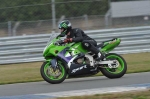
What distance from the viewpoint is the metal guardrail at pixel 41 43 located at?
51.3 ft

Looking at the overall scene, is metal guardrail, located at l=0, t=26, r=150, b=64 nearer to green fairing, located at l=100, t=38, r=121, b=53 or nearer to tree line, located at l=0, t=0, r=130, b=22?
tree line, located at l=0, t=0, r=130, b=22

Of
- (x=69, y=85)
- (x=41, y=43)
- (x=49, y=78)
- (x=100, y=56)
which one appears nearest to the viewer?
(x=69, y=85)

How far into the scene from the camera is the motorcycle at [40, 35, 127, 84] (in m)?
9.86

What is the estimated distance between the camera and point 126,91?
782 cm

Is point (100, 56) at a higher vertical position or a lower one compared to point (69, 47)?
lower

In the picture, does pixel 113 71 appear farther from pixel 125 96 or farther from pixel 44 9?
pixel 44 9

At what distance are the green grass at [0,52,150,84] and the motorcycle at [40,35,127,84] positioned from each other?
1.46m

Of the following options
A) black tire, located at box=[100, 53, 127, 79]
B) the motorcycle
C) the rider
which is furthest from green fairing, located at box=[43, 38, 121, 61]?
black tire, located at box=[100, 53, 127, 79]

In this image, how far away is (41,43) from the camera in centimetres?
1577

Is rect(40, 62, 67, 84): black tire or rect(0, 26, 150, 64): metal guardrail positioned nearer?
rect(40, 62, 67, 84): black tire

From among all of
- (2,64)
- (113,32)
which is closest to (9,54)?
(2,64)

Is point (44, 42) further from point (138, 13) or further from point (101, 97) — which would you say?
point (101, 97)

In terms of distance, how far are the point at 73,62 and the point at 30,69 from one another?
4222mm

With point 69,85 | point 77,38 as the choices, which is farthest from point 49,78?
point 77,38
